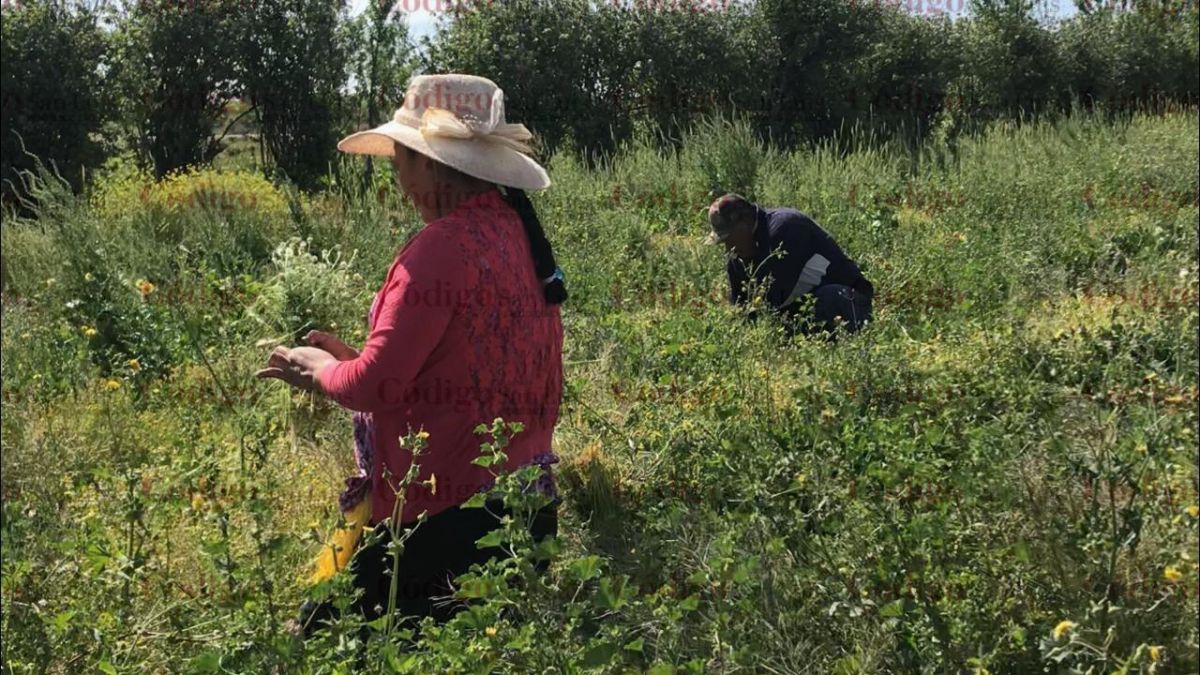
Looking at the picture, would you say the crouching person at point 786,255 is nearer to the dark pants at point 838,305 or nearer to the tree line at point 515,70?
the dark pants at point 838,305

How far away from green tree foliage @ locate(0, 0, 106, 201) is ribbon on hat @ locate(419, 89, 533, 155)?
33.0ft

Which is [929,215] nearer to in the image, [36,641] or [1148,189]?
[1148,189]


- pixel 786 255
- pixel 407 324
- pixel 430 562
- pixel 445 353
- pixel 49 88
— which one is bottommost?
pixel 430 562

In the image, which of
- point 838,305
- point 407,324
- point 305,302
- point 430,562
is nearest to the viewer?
point 407,324

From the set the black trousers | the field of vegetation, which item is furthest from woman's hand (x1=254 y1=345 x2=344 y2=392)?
the black trousers

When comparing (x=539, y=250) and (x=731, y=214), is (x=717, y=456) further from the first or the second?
(x=731, y=214)

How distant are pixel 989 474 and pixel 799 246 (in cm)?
298

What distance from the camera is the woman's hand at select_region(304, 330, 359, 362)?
2678 mm

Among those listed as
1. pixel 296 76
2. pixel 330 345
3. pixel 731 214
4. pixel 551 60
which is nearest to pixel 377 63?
pixel 296 76

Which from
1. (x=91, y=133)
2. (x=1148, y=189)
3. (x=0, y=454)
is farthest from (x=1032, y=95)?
(x=91, y=133)

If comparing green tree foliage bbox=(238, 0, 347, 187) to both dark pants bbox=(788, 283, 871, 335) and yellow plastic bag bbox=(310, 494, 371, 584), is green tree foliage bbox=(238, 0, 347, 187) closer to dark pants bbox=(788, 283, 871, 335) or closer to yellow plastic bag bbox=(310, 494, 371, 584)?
dark pants bbox=(788, 283, 871, 335)

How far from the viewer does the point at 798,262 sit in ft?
16.5

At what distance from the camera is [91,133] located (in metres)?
12.0

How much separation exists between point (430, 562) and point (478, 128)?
3.76 feet
